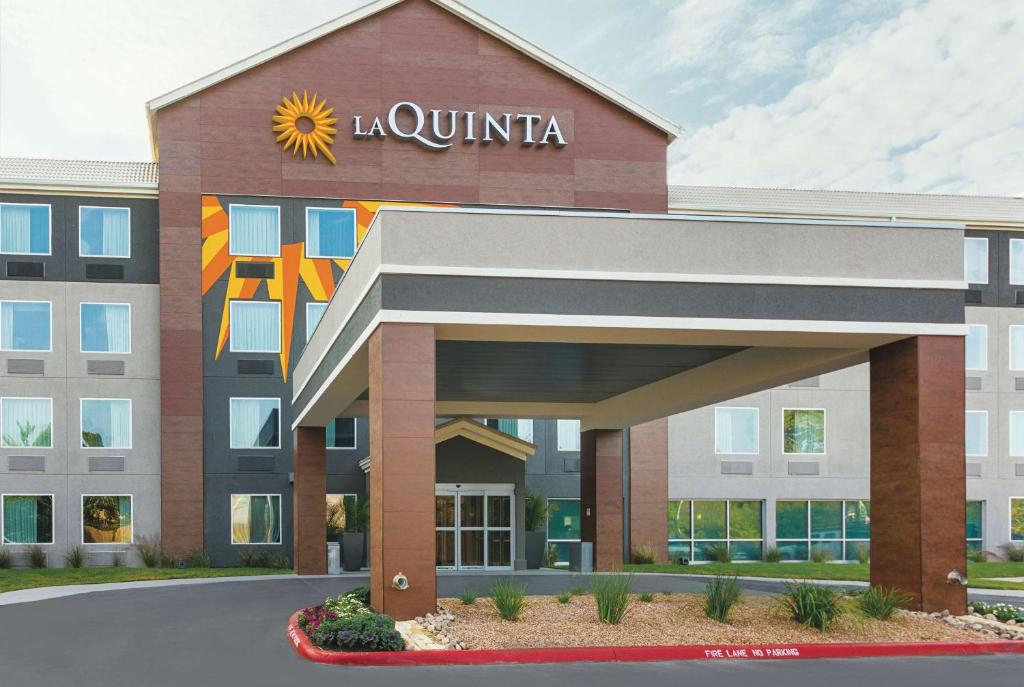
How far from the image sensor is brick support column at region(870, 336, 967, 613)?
55.9 ft

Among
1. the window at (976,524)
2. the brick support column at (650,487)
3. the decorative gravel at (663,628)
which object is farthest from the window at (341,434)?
the window at (976,524)

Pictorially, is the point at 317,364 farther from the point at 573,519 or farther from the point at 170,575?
the point at 573,519

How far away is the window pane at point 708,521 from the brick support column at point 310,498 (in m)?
13.3

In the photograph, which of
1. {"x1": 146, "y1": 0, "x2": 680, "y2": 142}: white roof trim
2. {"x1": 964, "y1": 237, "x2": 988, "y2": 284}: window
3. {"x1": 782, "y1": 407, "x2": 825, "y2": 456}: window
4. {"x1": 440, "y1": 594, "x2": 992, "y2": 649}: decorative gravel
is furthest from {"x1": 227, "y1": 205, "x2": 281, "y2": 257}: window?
{"x1": 964, "y1": 237, "x2": 988, "y2": 284}: window

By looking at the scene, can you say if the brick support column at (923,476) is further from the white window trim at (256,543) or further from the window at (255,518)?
the window at (255,518)

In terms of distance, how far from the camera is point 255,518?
115 feet

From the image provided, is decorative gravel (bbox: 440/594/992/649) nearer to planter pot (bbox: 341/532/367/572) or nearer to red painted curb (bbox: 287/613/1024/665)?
red painted curb (bbox: 287/613/1024/665)

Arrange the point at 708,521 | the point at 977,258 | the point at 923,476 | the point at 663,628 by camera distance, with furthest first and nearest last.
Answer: the point at 977,258 → the point at 708,521 → the point at 923,476 → the point at 663,628

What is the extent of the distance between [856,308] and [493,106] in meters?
20.9

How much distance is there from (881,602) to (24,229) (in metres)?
28.4

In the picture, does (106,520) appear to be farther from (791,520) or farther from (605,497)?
(791,520)

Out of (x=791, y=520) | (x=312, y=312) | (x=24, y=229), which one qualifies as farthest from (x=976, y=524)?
(x=24, y=229)

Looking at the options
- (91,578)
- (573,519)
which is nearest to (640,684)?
(91,578)

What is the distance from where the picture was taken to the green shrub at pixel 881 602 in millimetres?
16406
